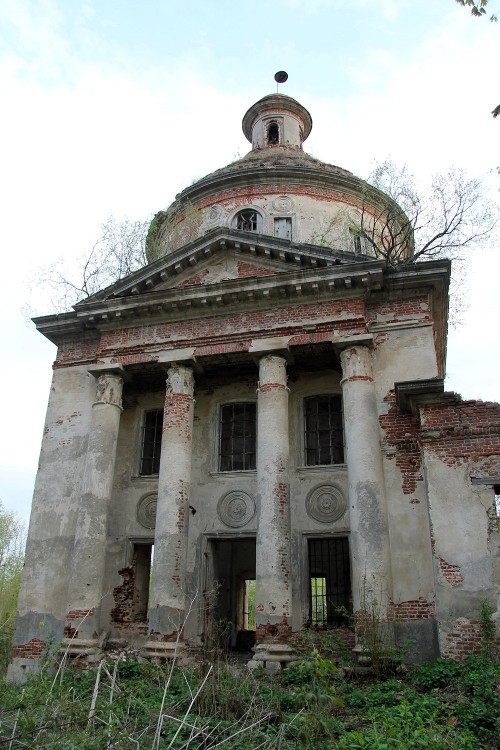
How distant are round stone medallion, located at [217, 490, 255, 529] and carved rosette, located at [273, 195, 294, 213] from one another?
10078 millimetres

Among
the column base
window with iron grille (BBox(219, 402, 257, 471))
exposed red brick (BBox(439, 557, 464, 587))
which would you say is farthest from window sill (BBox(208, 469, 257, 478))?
exposed red brick (BBox(439, 557, 464, 587))

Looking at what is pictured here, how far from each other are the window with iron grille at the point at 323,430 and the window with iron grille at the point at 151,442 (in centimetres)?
383

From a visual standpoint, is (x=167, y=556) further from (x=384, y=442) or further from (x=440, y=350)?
(x=440, y=350)

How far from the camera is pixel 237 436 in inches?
584

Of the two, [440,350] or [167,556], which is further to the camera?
[440,350]

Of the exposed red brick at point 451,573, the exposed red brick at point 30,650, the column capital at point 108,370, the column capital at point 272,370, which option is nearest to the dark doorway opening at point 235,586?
the exposed red brick at point 30,650

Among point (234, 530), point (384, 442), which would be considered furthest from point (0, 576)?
point (384, 442)

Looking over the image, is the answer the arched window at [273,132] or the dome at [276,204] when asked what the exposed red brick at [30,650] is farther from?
the arched window at [273,132]

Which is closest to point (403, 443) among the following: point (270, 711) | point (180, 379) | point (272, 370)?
point (272, 370)

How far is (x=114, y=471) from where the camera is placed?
14703mm

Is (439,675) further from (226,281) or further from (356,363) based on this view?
(226,281)

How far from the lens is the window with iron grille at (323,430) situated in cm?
1386

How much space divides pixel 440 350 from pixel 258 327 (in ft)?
18.0

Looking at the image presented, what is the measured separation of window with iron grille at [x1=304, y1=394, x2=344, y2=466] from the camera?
1386 centimetres
